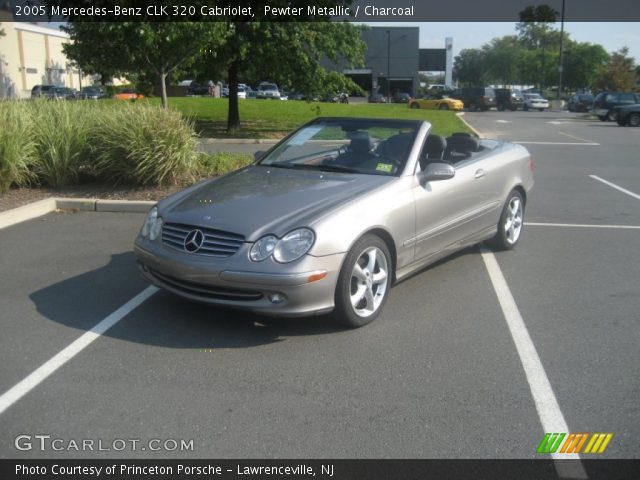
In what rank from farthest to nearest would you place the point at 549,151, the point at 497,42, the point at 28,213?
the point at 497,42
the point at 549,151
the point at 28,213

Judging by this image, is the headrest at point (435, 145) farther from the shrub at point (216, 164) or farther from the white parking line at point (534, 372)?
the shrub at point (216, 164)

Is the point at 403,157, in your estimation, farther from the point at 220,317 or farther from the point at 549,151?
the point at 549,151

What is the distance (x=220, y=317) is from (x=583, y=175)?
10.7m

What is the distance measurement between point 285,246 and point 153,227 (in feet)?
4.11

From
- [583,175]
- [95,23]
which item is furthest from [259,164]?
[583,175]

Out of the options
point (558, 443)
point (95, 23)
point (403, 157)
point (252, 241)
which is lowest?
point (558, 443)

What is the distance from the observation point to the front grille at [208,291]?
4.65 metres

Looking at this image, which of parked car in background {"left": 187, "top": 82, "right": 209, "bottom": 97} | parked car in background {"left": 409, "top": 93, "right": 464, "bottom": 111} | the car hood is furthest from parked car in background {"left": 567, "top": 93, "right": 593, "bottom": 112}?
the car hood

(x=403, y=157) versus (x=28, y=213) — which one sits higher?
(x=403, y=157)

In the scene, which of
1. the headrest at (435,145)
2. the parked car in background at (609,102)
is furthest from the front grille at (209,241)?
the parked car in background at (609,102)

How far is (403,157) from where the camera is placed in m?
5.91

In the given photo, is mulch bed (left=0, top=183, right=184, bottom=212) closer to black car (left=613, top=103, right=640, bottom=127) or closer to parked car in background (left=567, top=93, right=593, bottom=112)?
black car (left=613, top=103, right=640, bottom=127)

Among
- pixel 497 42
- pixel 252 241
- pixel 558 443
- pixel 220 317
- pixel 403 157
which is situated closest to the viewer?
pixel 558 443

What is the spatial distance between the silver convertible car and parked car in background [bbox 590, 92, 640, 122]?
32422 millimetres
